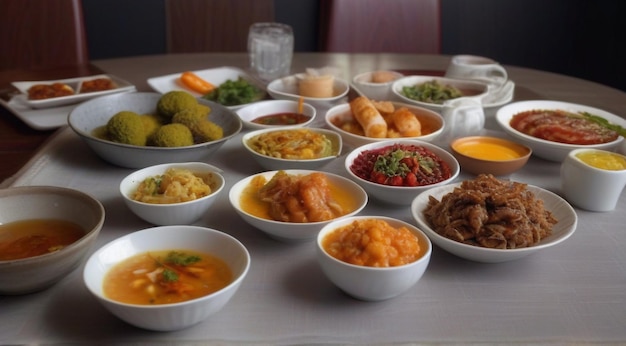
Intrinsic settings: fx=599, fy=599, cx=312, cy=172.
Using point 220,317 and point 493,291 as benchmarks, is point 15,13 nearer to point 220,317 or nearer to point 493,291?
point 220,317

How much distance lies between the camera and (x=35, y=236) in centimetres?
141

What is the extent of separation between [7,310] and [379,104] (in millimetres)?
1417

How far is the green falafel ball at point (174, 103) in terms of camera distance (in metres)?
2.08

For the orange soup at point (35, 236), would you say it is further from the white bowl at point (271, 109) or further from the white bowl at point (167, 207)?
the white bowl at point (271, 109)

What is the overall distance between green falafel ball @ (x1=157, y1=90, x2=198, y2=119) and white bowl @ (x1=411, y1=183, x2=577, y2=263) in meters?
0.91

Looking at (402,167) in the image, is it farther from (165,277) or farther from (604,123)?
(604,123)

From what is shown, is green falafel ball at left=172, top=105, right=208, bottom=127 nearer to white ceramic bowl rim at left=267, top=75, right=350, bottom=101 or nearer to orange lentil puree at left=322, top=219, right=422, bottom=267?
white ceramic bowl rim at left=267, top=75, right=350, bottom=101

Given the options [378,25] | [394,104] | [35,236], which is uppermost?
[378,25]

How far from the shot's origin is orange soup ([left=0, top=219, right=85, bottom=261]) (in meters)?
1.34

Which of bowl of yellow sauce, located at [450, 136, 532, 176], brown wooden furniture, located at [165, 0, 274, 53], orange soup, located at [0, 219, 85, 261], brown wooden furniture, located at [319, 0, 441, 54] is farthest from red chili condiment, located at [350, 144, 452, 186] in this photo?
brown wooden furniture, located at [165, 0, 274, 53]

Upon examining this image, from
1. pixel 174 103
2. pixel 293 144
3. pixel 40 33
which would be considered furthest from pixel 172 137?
pixel 40 33

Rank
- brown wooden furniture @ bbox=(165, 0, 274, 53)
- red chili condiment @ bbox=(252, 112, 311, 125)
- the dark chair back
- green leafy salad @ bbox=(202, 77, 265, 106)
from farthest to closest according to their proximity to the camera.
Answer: brown wooden furniture @ bbox=(165, 0, 274, 53), the dark chair back, green leafy salad @ bbox=(202, 77, 265, 106), red chili condiment @ bbox=(252, 112, 311, 125)

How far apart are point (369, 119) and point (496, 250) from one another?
0.81m

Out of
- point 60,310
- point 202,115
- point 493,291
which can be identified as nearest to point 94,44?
point 202,115
